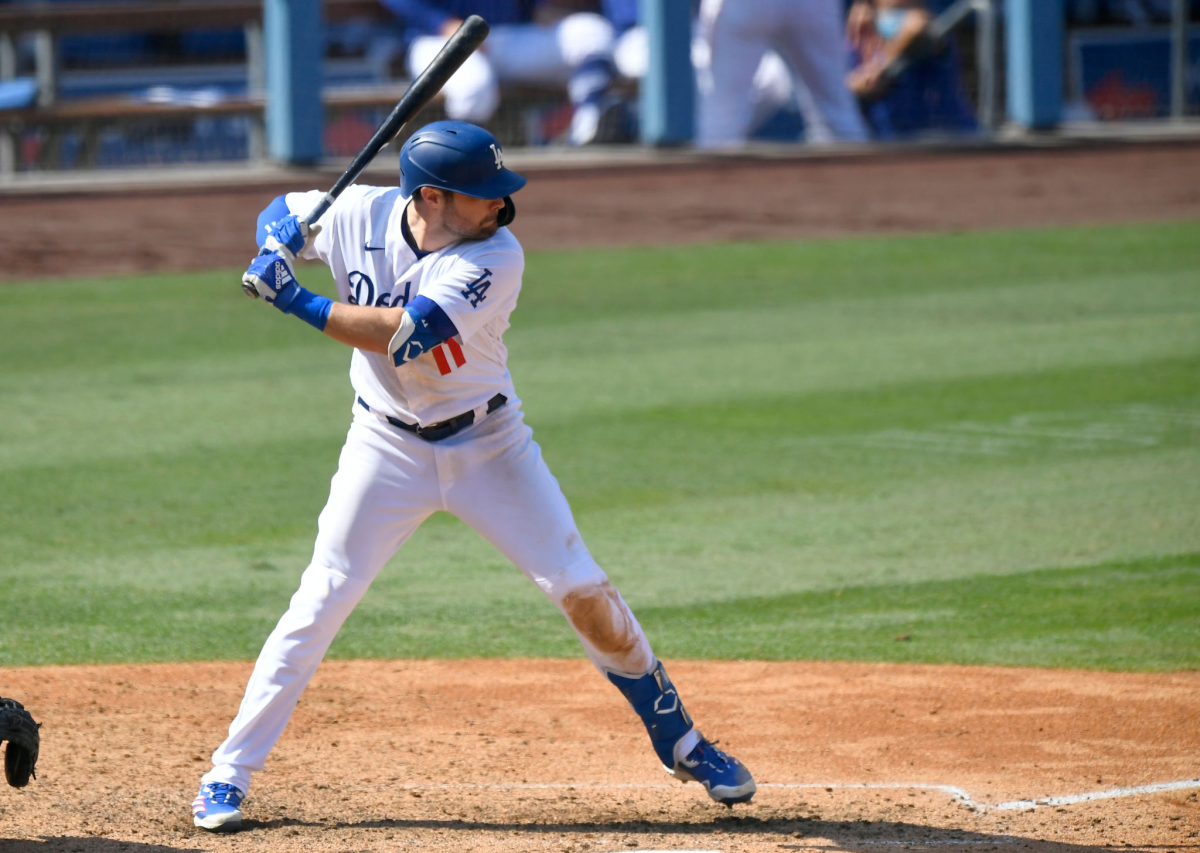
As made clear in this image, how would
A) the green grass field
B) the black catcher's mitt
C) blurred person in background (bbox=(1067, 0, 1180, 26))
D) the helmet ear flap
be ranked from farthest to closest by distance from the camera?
blurred person in background (bbox=(1067, 0, 1180, 26)), the green grass field, the helmet ear flap, the black catcher's mitt

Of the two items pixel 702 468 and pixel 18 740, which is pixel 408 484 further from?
pixel 702 468

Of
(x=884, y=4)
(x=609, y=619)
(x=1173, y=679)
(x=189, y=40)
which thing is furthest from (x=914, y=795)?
(x=189, y=40)

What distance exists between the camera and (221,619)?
575cm

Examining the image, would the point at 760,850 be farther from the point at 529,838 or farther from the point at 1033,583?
the point at 1033,583

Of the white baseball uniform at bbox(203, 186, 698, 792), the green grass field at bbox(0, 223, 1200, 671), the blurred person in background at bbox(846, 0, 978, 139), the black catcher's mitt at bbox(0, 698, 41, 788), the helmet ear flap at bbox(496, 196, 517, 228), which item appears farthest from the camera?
the blurred person in background at bbox(846, 0, 978, 139)

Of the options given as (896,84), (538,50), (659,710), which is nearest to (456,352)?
(659,710)

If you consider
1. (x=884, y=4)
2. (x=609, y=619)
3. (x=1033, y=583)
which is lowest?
(x=1033, y=583)

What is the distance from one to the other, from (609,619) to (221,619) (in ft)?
7.53

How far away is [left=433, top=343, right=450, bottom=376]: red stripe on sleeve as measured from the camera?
Result: 12.3ft

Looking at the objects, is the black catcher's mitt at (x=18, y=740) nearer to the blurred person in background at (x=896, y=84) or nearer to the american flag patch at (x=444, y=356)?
the american flag patch at (x=444, y=356)

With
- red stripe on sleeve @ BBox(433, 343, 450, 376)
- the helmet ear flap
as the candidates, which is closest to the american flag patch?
red stripe on sleeve @ BBox(433, 343, 450, 376)

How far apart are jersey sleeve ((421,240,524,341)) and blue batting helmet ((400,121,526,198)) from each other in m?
0.15

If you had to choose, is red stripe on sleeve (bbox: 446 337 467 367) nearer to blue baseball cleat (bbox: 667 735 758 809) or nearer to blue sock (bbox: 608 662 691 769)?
blue sock (bbox: 608 662 691 769)

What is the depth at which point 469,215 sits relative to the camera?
3852mm
